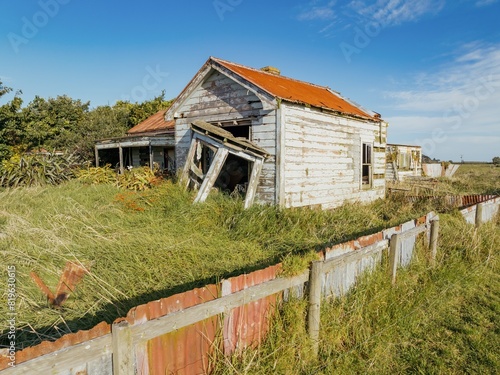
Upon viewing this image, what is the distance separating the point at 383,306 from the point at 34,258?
16.6 ft

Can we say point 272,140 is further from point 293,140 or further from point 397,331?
point 397,331

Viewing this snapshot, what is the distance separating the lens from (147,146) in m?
18.6

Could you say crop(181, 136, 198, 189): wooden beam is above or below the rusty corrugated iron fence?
above

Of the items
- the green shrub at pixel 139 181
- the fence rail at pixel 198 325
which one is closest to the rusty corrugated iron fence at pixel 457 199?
the fence rail at pixel 198 325

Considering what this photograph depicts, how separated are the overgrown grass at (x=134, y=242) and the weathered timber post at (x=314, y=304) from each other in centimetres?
22

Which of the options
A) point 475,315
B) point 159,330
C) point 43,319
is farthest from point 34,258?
point 475,315

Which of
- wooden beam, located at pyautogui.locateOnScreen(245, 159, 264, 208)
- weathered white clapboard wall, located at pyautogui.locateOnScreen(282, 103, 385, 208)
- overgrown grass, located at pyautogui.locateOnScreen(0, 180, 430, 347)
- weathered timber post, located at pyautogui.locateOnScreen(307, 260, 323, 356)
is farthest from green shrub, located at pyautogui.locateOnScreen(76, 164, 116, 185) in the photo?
weathered timber post, located at pyautogui.locateOnScreen(307, 260, 323, 356)

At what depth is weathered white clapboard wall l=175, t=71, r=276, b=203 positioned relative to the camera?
9500 millimetres

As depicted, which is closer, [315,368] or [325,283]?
[315,368]

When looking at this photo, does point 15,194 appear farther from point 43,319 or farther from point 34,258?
point 43,319

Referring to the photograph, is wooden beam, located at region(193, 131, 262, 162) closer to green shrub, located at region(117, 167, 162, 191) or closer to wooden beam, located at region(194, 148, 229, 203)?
wooden beam, located at region(194, 148, 229, 203)

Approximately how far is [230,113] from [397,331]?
317 inches

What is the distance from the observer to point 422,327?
4.28 meters

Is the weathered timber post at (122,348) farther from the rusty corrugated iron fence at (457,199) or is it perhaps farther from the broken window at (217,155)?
the rusty corrugated iron fence at (457,199)
